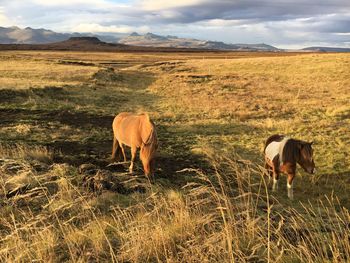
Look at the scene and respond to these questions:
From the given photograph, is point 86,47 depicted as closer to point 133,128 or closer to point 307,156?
point 133,128

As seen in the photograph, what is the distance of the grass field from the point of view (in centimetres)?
443

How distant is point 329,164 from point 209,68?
4383 cm

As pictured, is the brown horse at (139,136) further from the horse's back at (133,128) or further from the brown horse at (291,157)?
the brown horse at (291,157)

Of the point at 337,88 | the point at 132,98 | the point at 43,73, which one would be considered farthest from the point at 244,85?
the point at 43,73

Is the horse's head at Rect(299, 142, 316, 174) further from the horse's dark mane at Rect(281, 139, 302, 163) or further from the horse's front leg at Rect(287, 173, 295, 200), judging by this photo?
the horse's front leg at Rect(287, 173, 295, 200)

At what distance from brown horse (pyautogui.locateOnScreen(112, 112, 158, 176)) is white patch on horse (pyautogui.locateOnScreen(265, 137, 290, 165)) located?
125 inches

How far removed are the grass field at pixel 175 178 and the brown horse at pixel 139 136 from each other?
2.30 feet

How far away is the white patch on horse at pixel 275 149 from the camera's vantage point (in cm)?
992

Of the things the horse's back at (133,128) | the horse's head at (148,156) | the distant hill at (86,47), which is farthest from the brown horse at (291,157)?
the distant hill at (86,47)

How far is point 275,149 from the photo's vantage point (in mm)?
10188

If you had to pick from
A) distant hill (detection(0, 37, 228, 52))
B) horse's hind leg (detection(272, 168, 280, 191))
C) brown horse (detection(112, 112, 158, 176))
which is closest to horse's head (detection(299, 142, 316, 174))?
horse's hind leg (detection(272, 168, 280, 191))

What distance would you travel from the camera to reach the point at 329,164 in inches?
502

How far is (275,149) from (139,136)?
12.3ft

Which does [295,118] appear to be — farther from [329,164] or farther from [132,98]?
[132,98]
